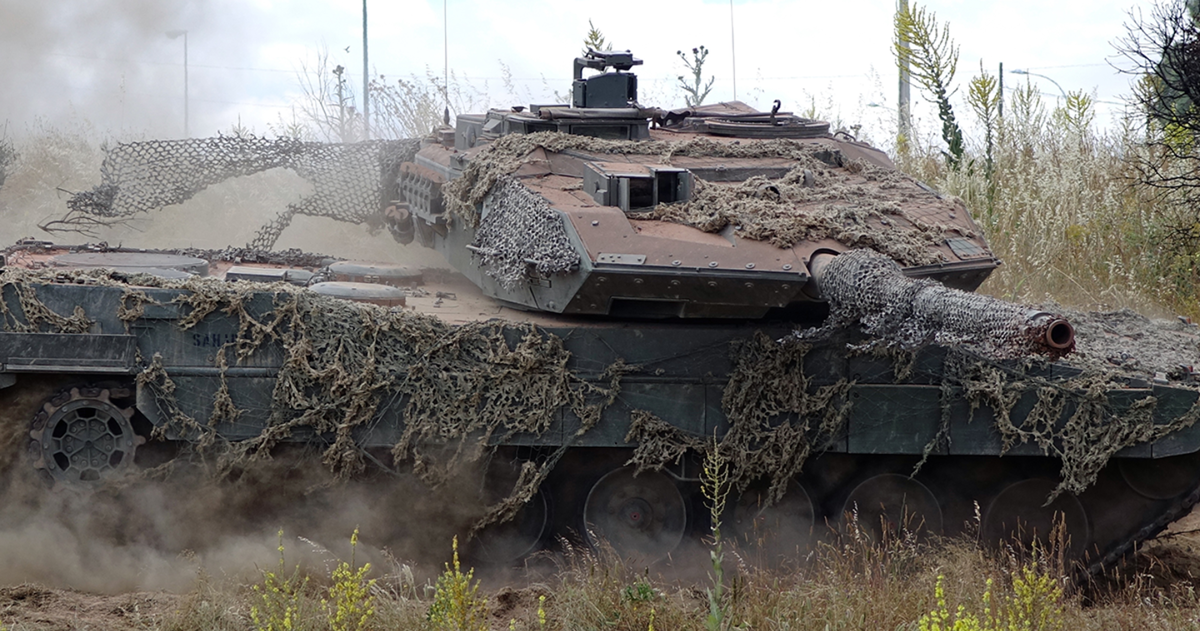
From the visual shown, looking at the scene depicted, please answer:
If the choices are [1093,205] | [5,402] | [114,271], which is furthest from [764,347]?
[1093,205]

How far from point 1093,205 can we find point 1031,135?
1.49m

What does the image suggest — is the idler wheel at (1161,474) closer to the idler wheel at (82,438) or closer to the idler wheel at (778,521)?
the idler wheel at (778,521)

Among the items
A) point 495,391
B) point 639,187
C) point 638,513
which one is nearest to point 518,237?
point 639,187

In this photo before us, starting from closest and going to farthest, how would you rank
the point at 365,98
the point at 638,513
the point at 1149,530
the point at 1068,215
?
the point at 1149,530
the point at 638,513
the point at 1068,215
the point at 365,98

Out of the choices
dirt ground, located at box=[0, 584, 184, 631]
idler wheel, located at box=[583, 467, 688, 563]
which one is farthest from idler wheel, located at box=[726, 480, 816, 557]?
dirt ground, located at box=[0, 584, 184, 631]

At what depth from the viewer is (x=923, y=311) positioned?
175 inches

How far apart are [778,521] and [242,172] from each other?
5044 mm

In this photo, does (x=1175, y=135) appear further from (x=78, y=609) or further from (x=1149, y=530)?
(x=78, y=609)

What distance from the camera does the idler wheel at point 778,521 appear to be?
19.9 ft

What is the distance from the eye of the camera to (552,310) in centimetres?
566

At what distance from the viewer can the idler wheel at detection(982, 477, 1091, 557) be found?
6027mm

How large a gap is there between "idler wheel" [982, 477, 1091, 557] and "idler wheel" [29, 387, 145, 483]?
14.4 ft

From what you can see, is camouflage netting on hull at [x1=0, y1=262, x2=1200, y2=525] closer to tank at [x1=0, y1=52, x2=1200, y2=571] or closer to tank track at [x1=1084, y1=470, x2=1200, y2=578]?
tank at [x1=0, y1=52, x2=1200, y2=571]

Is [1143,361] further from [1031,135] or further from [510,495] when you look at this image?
[1031,135]
